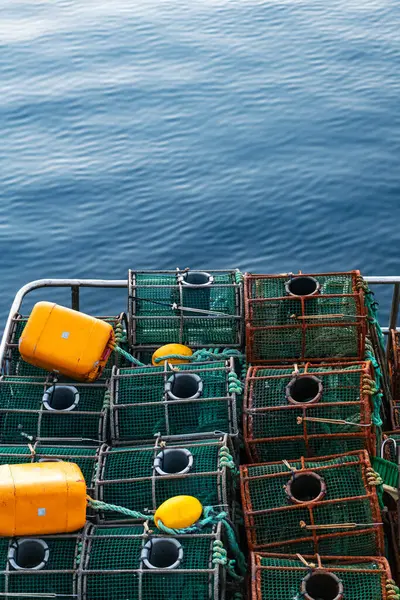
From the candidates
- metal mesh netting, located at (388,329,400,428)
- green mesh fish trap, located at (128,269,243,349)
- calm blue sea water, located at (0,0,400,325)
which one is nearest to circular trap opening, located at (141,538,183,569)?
green mesh fish trap, located at (128,269,243,349)

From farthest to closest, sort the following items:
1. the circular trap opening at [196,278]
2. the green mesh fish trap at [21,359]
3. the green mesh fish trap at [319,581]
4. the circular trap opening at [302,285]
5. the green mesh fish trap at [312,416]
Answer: the circular trap opening at [196,278], the circular trap opening at [302,285], the green mesh fish trap at [21,359], the green mesh fish trap at [312,416], the green mesh fish trap at [319,581]

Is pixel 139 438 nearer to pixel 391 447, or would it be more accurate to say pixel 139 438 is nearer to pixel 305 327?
pixel 305 327

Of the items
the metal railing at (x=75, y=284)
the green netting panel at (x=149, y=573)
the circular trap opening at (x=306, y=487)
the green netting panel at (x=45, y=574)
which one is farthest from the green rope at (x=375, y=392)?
the green netting panel at (x=45, y=574)

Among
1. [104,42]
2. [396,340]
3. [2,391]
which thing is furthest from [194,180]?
[2,391]

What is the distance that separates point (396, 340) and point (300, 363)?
170cm

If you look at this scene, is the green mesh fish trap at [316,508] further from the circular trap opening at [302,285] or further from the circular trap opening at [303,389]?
the circular trap opening at [302,285]

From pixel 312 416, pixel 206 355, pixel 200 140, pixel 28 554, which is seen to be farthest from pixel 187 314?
pixel 200 140

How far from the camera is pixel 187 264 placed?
1784 centimetres

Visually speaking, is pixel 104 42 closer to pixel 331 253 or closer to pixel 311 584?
pixel 331 253

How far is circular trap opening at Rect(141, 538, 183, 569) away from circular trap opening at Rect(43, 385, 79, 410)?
1837mm

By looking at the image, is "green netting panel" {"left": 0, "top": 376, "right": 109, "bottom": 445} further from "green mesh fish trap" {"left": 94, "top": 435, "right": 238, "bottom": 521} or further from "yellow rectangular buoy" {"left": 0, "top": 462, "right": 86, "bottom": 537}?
"yellow rectangular buoy" {"left": 0, "top": 462, "right": 86, "bottom": 537}

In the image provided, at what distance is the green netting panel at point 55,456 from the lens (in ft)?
24.5

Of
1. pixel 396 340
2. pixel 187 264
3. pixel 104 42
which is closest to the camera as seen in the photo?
pixel 396 340

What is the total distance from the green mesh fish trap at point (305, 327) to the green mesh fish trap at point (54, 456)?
191 centimetres
